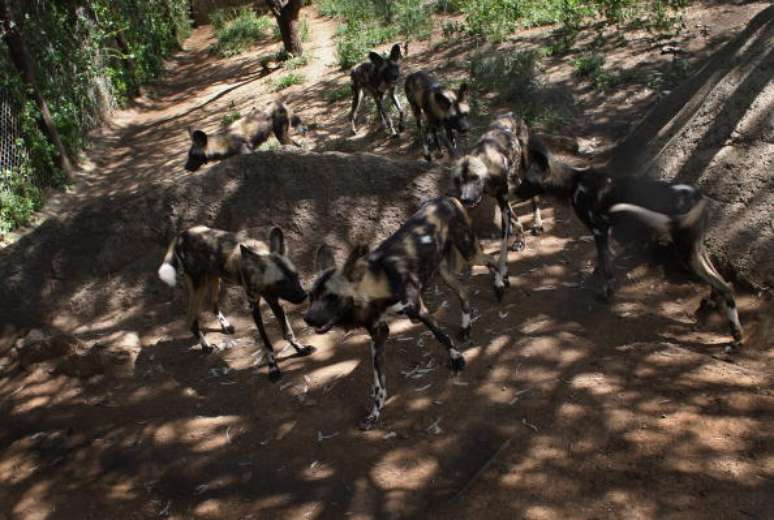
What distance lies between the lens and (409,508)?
3.51 meters

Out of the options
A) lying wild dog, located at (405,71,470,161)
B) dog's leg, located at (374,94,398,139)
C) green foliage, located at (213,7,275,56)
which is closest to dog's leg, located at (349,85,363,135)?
dog's leg, located at (374,94,398,139)

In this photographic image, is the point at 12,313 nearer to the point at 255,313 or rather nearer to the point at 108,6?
the point at 255,313

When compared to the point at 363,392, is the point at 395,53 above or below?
above

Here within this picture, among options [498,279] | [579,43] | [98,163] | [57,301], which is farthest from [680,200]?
[98,163]

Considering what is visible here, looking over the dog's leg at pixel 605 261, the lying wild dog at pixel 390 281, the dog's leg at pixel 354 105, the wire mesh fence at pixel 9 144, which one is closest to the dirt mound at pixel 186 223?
the lying wild dog at pixel 390 281

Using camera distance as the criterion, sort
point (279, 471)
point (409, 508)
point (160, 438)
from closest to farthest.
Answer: point (409, 508) → point (279, 471) → point (160, 438)

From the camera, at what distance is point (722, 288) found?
4.48 m

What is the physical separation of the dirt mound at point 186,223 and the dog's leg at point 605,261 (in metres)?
1.70

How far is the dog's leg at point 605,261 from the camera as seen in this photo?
5.30 metres

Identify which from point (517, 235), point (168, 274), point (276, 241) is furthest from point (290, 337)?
point (517, 235)

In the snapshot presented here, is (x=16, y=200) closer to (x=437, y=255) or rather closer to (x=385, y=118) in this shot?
(x=385, y=118)

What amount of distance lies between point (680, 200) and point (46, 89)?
37.5ft

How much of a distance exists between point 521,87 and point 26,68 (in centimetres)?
813

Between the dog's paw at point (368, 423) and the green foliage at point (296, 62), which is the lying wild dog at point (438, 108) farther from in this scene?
the green foliage at point (296, 62)
